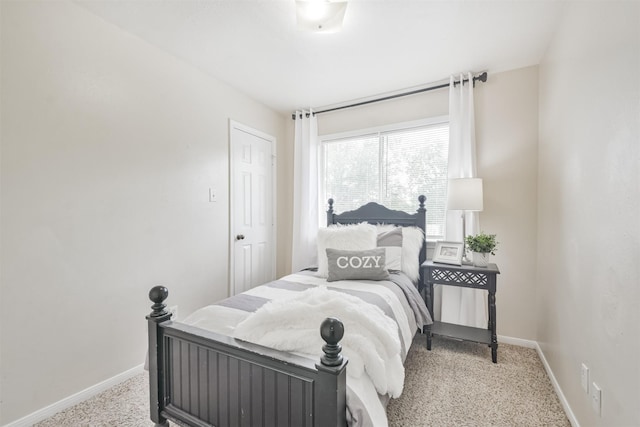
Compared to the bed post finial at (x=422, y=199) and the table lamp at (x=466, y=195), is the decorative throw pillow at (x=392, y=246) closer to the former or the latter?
the bed post finial at (x=422, y=199)

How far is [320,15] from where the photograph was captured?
71.7 inches

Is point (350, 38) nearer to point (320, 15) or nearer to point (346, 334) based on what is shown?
point (320, 15)

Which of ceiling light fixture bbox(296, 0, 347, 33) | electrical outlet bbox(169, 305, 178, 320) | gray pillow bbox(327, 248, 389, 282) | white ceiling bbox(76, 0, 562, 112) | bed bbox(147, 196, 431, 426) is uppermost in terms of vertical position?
white ceiling bbox(76, 0, 562, 112)

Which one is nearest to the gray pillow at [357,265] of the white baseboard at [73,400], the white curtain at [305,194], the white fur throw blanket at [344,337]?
the white fur throw blanket at [344,337]

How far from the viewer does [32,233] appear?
5.36 ft

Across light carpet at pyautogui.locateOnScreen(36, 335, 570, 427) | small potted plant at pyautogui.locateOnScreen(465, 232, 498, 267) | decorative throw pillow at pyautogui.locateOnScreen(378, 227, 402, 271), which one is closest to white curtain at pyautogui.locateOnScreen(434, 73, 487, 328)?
small potted plant at pyautogui.locateOnScreen(465, 232, 498, 267)

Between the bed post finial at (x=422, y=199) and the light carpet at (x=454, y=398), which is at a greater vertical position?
the bed post finial at (x=422, y=199)

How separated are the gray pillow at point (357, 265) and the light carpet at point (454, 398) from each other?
75 centimetres

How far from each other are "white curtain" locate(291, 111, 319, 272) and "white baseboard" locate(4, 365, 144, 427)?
1858 millimetres

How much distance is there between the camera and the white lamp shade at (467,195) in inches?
93.0

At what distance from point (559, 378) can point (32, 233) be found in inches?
131

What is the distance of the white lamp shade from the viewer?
236 cm

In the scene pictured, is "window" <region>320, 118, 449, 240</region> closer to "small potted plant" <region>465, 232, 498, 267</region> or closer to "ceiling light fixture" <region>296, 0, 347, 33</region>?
"small potted plant" <region>465, 232, 498, 267</region>

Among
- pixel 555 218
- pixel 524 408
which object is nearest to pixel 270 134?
pixel 555 218
